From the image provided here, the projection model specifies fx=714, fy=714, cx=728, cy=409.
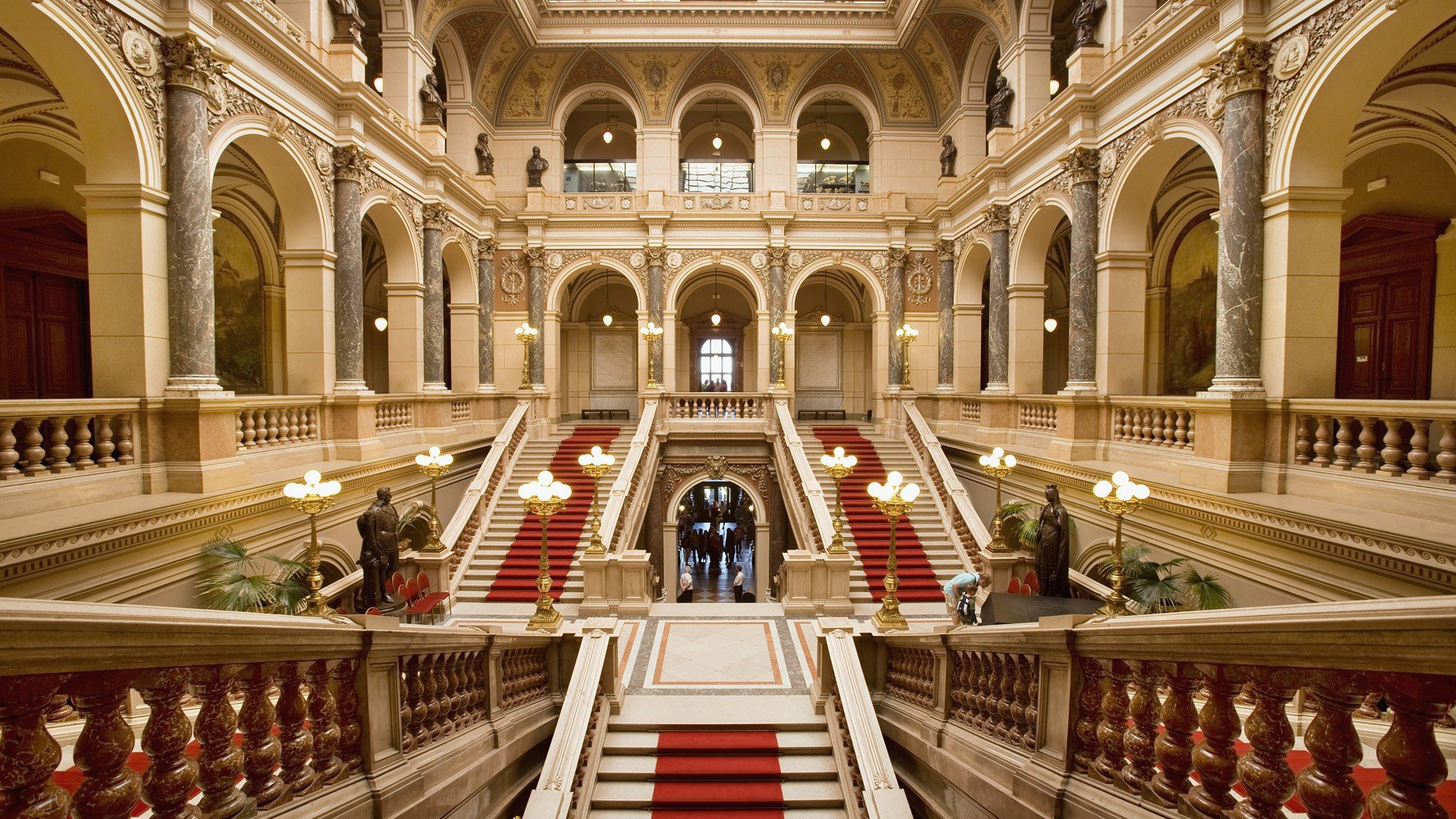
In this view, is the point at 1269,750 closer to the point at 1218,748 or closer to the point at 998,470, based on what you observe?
the point at 1218,748

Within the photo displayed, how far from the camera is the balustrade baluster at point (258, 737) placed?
106 inches

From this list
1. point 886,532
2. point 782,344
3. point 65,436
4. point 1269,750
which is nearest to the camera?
point 1269,750

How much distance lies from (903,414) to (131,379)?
16432mm

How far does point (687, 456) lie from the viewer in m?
19.0

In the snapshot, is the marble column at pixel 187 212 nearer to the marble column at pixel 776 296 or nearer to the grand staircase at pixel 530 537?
the grand staircase at pixel 530 537

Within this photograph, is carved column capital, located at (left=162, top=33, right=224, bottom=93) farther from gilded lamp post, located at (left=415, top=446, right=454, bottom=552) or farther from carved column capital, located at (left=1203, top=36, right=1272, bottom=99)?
carved column capital, located at (left=1203, top=36, right=1272, bottom=99)

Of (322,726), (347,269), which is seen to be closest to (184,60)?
(347,269)

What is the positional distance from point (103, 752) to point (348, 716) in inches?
60.9

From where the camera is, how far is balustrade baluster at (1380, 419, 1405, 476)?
6801 millimetres

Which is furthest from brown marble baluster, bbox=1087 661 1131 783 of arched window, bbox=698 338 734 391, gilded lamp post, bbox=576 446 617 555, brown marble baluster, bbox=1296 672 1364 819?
arched window, bbox=698 338 734 391

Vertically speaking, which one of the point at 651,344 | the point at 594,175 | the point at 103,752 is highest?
the point at 594,175

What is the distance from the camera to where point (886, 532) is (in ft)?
48.6

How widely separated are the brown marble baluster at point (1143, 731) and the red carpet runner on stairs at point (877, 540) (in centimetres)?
959

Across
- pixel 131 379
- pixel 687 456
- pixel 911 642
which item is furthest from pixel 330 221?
pixel 911 642
